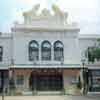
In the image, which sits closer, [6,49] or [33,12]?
[33,12]

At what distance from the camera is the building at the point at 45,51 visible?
53500mm

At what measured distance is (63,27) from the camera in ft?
179

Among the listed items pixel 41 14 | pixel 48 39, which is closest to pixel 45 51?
pixel 48 39

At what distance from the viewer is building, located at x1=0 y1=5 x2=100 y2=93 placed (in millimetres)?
53500

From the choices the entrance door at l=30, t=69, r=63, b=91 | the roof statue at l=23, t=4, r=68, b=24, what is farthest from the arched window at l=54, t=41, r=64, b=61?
the roof statue at l=23, t=4, r=68, b=24

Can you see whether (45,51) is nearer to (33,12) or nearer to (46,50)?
(46,50)

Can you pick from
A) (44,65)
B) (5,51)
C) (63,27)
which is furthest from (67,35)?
(5,51)

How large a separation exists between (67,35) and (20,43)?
21.6ft

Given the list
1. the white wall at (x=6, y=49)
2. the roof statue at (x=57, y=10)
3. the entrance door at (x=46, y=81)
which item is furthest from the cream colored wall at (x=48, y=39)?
the roof statue at (x=57, y=10)

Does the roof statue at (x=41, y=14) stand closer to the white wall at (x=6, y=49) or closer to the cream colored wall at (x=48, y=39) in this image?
the cream colored wall at (x=48, y=39)

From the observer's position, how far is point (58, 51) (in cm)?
5434

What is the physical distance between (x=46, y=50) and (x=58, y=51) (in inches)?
65.5

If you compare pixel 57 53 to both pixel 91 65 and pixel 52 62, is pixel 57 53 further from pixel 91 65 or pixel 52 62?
pixel 91 65

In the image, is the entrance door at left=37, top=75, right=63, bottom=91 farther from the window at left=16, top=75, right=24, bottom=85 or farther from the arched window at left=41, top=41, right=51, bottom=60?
the arched window at left=41, top=41, right=51, bottom=60
